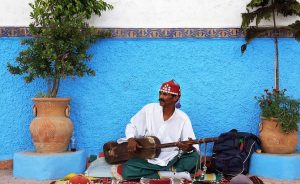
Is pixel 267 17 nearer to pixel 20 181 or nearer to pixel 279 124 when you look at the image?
pixel 279 124

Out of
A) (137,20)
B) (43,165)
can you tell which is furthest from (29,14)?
(43,165)

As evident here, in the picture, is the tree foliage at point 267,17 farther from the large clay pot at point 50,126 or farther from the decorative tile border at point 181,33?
the large clay pot at point 50,126

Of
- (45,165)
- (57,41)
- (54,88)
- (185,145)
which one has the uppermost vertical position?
(57,41)

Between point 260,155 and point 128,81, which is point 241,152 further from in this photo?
point 128,81

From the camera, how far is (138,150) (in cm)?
688

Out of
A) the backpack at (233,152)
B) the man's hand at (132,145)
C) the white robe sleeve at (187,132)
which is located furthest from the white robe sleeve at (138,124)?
the backpack at (233,152)

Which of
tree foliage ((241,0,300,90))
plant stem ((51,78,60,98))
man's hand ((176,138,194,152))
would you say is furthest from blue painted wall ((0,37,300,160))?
man's hand ((176,138,194,152))

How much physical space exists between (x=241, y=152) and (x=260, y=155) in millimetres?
255

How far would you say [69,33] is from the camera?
23.8ft

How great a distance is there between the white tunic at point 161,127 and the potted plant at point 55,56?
2.91 feet

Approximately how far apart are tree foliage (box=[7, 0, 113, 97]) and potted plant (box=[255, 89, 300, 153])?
246 centimetres

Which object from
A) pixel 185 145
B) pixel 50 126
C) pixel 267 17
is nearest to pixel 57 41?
pixel 50 126

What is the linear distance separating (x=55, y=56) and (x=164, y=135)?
5.72ft

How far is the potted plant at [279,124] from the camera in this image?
7.21 metres
